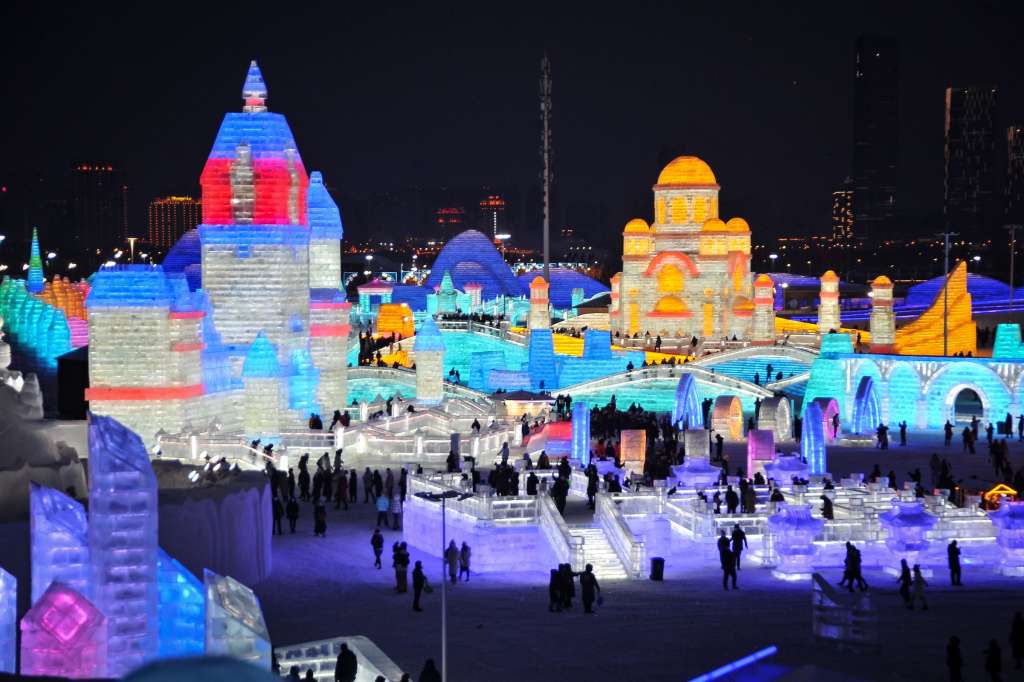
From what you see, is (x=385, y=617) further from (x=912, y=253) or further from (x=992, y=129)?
(x=912, y=253)

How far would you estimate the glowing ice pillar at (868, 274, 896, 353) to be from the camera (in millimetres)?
47281

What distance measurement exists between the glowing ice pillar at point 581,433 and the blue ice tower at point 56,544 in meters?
16.0

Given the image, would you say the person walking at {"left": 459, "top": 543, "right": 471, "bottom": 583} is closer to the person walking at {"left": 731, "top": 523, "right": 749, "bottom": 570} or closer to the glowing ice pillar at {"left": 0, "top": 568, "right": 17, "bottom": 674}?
the person walking at {"left": 731, "top": 523, "right": 749, "bottom": 570}

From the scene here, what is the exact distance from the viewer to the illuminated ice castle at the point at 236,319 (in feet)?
100

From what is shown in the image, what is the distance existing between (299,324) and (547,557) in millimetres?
13146

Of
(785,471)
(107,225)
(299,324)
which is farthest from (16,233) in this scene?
(785,471)

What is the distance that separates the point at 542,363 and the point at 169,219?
122 m

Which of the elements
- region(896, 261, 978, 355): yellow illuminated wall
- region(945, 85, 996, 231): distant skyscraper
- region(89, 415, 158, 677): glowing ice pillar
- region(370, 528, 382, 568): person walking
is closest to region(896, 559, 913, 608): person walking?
region(370, 528, 382, 568): person walking

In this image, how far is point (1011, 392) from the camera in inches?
1444

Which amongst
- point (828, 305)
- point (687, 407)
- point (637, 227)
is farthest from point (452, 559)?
point (637, 227)

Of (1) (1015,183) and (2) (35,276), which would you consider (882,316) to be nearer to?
(2) (35,276)

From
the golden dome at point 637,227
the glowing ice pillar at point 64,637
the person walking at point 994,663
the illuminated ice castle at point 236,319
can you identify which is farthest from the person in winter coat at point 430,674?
the golden dome at point 637,227

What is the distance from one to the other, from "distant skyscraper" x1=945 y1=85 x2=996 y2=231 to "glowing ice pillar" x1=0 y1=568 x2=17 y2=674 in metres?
96.6

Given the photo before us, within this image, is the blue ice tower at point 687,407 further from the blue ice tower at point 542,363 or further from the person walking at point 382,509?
the person walking at point 382,509
